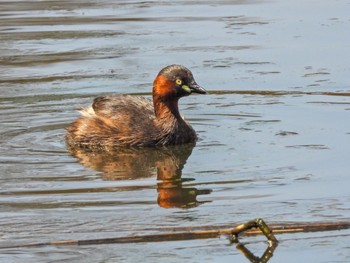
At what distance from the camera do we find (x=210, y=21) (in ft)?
55.2

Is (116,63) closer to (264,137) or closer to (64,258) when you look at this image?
(264,137)

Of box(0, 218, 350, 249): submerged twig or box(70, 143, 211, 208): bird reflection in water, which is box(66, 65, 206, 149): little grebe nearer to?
box(70, 143, 211, 208): bird reflection in water

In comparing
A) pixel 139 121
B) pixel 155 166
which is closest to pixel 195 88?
pixel 139 121

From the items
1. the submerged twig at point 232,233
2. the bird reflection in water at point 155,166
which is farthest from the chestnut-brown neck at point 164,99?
the submerged twig at point 232,233

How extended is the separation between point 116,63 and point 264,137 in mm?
3759

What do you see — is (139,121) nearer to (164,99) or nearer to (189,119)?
(164,99)

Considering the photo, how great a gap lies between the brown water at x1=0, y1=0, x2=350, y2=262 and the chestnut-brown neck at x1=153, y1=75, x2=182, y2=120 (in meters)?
0.38

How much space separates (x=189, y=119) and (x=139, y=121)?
3.01ft

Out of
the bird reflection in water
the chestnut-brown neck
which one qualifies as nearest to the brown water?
the bird reflection in water

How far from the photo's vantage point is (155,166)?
10609 mm

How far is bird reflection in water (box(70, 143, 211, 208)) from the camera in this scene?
9.28m

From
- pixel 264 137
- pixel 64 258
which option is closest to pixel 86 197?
pixel 64 258

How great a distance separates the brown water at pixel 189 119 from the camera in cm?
826

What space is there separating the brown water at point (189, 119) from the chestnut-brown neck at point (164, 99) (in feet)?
1.25
